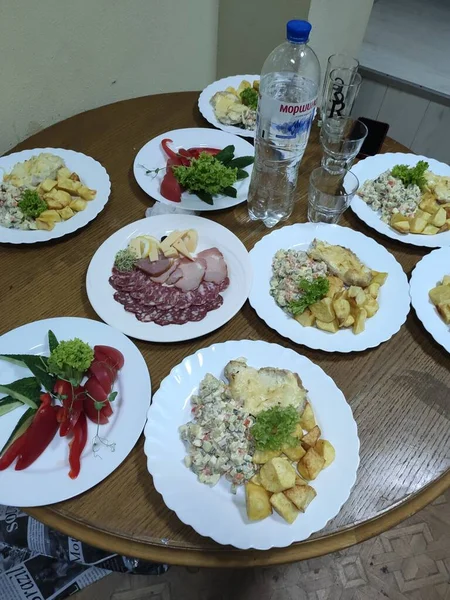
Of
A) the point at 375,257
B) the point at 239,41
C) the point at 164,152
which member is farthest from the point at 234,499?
the point at 239,41

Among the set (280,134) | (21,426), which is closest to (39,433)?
(21,426)

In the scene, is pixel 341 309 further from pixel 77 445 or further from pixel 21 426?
pixel 21 426

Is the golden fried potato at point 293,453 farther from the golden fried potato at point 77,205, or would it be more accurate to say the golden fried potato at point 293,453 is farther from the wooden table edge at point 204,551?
the golden fried potato at point 77,205

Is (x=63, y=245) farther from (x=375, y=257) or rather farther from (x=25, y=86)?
(x=375, y=257)

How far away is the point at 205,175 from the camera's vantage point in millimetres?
1650

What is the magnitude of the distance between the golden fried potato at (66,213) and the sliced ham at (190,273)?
1.51 ft

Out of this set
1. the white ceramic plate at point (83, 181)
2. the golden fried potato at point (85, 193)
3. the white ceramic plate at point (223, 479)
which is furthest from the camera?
the golden fried potato at point (85, 193)

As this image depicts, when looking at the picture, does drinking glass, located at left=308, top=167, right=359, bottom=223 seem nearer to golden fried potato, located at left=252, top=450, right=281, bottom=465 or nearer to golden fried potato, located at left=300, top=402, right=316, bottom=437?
golden fried potato, located at left=300, top=402, right=316, bottom=437

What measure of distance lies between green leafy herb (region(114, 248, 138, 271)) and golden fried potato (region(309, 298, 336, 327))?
1.93 feet

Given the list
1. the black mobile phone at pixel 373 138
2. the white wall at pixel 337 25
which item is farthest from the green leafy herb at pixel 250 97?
the white wall at pixel 337 25

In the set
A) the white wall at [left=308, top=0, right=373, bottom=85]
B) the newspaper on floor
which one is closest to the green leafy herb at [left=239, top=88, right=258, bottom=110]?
the white wall at [left=308, top=0, right=373, bottom=85]

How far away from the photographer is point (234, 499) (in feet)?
3.36

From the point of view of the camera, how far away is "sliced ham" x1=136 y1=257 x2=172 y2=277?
4.70 feet

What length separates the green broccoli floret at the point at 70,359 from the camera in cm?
114
